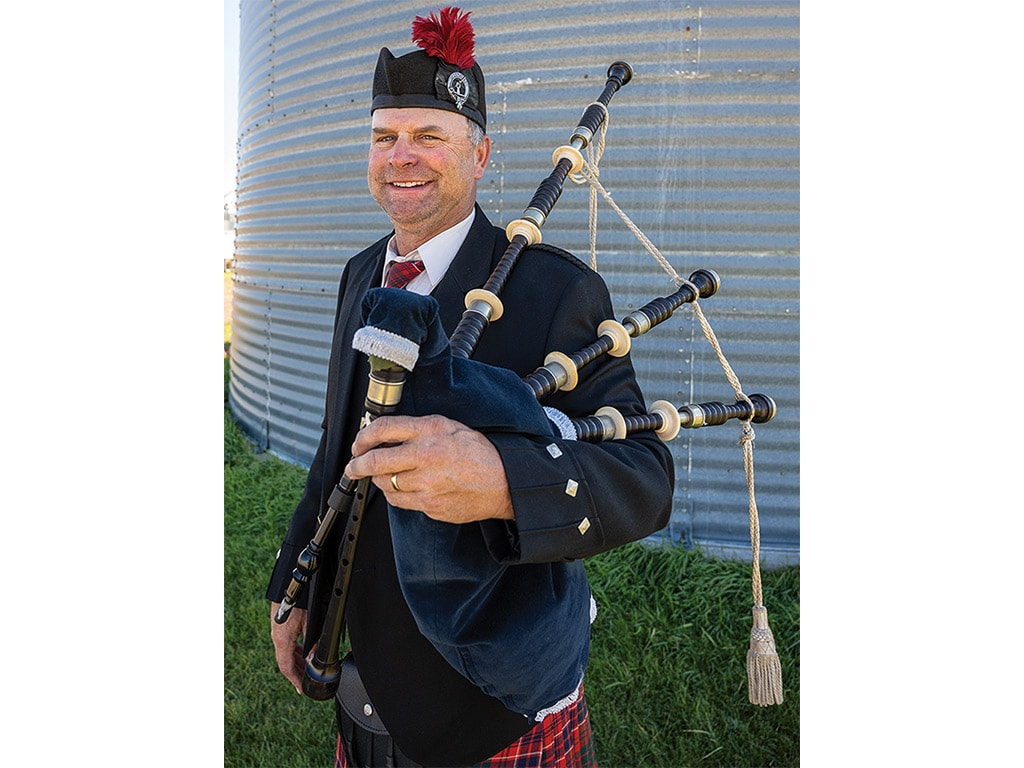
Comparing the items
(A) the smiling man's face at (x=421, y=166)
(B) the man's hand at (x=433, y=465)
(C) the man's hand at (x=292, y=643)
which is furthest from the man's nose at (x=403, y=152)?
(C) the man's hand at (x=292, y=643)

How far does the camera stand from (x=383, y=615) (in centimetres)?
139

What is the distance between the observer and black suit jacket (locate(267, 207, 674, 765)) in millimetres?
1048

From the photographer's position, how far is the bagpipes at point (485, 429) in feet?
3.07

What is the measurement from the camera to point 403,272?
1423mm

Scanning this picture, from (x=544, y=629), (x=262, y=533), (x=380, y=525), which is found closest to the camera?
(x=544, y=629)

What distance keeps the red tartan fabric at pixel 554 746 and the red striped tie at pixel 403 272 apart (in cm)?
77

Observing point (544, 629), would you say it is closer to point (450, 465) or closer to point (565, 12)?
point (450, 465)

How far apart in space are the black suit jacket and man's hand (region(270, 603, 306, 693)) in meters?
0.12

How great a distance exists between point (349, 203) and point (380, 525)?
9.48 feet

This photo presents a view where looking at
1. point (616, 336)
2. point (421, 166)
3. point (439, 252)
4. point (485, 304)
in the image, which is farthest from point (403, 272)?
point (616, 336)

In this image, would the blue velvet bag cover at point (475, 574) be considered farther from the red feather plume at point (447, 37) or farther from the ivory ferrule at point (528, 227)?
the red feather plume at point (447, 37)

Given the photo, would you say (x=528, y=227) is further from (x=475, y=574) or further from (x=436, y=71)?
(x=475, y=574)

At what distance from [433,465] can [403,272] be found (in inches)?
22.3
